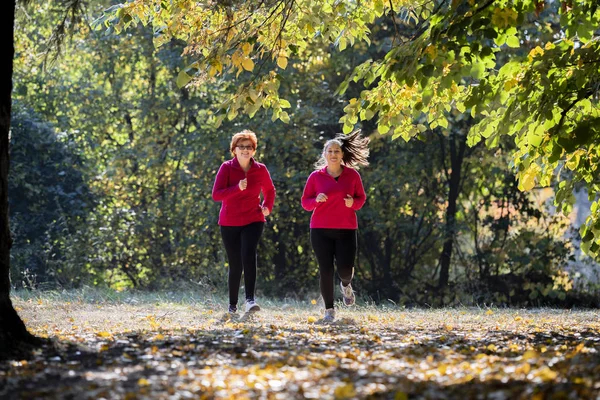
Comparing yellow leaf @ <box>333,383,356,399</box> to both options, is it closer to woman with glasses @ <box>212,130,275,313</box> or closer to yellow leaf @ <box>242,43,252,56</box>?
yellow leaf @ <box>242,43,252,56</box>

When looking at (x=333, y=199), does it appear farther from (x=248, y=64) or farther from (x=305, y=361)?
(x=305, y=361)

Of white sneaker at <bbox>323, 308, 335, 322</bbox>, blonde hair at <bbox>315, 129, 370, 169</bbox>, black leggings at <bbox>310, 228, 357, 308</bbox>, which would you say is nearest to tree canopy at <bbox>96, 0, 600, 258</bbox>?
blonde hair at <bbox>315, 129, 370, 169</bbox>

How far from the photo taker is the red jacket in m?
10.3

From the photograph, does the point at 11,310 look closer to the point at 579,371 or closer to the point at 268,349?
the point at 268,349

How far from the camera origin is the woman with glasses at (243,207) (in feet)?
33.8

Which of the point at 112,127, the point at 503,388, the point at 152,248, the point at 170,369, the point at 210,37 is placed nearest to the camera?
the point at 503,388

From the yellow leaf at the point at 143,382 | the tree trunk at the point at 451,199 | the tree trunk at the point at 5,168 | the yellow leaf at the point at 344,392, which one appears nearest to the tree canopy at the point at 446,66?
the tree trunk at the point at 5,168

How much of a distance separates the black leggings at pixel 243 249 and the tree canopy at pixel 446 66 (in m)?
1.58

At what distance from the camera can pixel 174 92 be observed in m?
18.8

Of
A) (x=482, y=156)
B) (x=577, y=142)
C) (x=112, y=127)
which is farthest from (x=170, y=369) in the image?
(x=112, y=127)

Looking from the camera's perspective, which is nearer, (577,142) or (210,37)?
(577,142)

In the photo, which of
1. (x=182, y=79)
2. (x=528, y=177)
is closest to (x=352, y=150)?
(x=528, y=177)

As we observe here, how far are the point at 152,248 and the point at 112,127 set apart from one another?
3.62m

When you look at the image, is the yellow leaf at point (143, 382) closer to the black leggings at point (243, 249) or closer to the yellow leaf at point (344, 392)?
the yellow leaf at point (344, 392)
